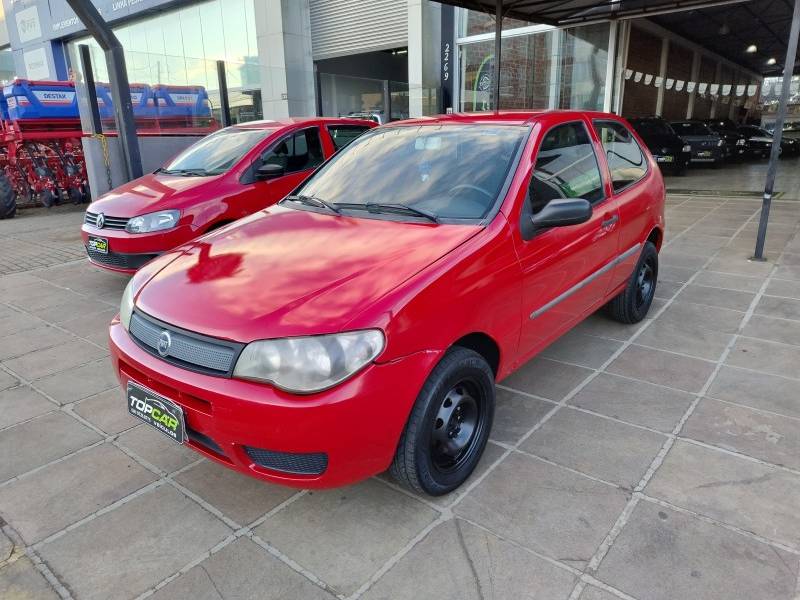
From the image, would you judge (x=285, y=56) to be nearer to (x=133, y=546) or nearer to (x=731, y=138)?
(x=731, y=138)

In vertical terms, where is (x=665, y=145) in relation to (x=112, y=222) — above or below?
above

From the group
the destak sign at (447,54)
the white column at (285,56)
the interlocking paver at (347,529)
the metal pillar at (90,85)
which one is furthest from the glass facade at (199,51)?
the interlocking paver at (347,529)

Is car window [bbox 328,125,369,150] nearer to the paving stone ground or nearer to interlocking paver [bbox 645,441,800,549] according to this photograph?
the paving stone ground

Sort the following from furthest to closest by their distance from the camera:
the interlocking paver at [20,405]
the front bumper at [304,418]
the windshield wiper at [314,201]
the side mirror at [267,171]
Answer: the side mirror at [267,171] → the interlocking paver at [20,405] → the windshield wiper at [314,201] → the front bumper at [304,418]

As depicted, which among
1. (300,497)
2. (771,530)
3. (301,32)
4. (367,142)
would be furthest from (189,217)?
(301,32)

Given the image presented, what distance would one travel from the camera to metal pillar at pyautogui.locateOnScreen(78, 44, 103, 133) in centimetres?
956

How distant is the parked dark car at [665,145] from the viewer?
15.1m

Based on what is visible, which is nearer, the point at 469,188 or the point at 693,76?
the point at 469,188

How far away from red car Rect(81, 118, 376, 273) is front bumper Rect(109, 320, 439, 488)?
3.26 m

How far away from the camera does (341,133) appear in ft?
22.1

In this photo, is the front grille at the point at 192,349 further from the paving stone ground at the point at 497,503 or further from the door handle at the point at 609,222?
the door handle at the point at 609,222

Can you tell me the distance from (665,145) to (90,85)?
13873 mm

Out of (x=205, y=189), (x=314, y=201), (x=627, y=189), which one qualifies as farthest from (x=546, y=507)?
(x=205, y=189)

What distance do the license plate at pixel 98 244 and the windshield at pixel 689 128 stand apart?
17.0 metres
